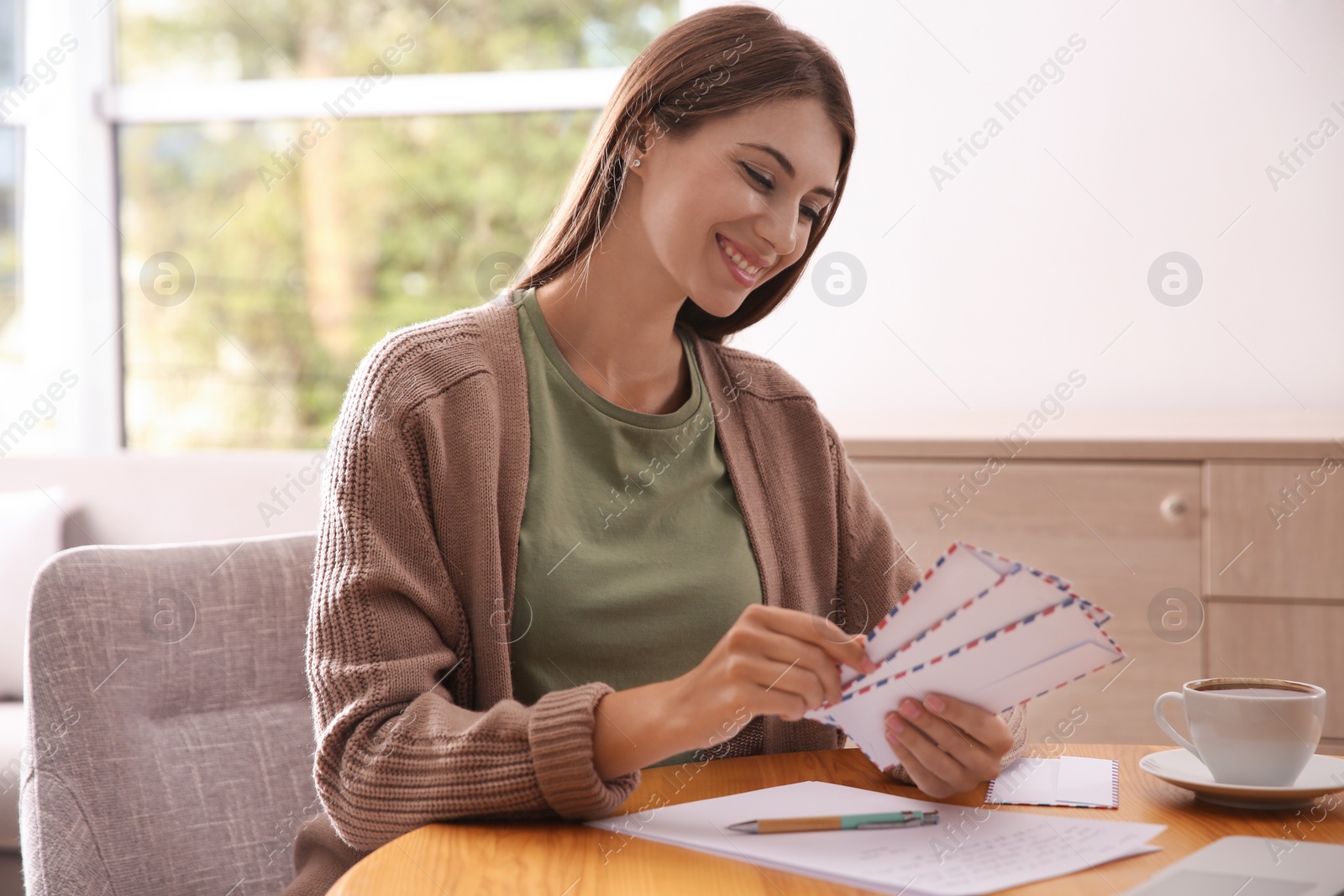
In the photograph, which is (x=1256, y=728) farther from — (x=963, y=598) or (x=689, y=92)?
(x=689, y=92)

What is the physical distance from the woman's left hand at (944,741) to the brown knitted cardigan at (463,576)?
146mm

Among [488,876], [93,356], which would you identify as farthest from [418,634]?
[93,356]

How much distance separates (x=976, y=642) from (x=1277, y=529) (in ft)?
4.54

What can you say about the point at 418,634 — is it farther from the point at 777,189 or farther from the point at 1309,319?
the point at 1309,319

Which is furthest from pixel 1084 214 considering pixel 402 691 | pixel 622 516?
pixel 402 691

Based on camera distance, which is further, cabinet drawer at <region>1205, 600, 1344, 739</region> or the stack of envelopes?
cabinet drawer at <region>1205, 600, 1344, 739</region>

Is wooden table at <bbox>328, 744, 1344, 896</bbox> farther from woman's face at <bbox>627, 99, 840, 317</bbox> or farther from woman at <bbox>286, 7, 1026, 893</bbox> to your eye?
woman's face at <bbox>627, 99, 840, 317</bbox>

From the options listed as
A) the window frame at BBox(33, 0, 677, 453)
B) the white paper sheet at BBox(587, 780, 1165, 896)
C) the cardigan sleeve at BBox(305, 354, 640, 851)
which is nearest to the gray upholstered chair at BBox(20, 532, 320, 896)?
the cardigan sleeve at BBox(305, 354, 640, 851)

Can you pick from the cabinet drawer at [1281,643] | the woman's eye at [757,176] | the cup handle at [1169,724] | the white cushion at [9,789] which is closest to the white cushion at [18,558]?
the white cushion at [9,789]

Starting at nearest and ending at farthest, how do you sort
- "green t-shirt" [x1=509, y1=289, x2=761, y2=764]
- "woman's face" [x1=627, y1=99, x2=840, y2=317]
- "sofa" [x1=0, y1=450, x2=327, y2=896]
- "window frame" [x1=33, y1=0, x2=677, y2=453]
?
"green t-shirt" [x1=509, y1=289, x2=761, y2=764] < "woman's face" [x1=627, y1=99, x2=840, y2=317] < "sofa" [x1=0, y1=450, x2=327, y2=896] < "window frame" [x1=33, y1=0, x2=677, y2=453]

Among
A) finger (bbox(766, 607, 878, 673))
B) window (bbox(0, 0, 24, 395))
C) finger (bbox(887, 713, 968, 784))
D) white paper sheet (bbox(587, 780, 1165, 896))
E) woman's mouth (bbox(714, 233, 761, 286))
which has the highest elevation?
window (bbox(0, 0, 24, 395))

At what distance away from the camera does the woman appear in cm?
94

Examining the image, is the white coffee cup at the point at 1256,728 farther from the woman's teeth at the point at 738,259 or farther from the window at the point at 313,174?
the window at the point at 313,174

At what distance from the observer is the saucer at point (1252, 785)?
93cm
